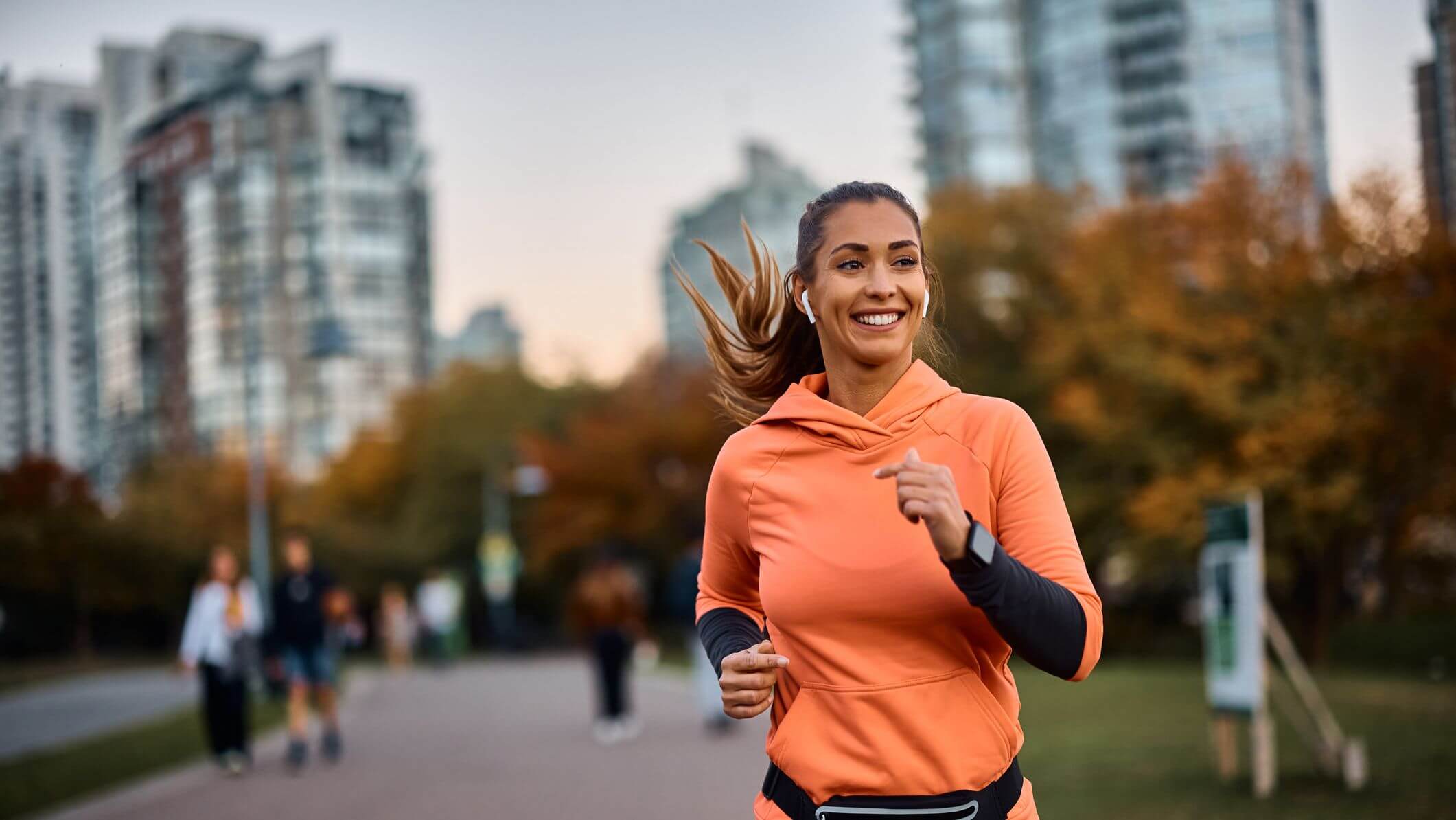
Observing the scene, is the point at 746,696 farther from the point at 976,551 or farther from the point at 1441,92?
the point at 1441,92

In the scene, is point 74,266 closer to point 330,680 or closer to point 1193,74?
point 330,680

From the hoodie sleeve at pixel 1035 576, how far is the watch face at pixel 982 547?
0.02m

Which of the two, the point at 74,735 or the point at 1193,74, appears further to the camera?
the point at 1193,74

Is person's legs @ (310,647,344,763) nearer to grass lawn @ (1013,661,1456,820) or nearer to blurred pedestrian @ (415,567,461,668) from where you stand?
grass lawn @ (1013,661,1456,820)

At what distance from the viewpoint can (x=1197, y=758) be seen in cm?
1225

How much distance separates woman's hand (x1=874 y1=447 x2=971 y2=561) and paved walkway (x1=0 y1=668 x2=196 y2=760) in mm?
16116

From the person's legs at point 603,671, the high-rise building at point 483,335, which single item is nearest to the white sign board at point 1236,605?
the person's legs at point 603,671

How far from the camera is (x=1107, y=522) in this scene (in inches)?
1362

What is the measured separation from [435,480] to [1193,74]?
177 ft

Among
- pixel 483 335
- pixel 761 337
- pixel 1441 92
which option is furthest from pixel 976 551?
pixel 483 335

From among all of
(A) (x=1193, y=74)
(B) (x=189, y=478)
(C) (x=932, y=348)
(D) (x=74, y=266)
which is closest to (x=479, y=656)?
(B) (x=189, y=478)

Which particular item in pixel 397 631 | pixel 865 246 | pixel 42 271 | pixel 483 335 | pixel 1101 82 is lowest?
pixel 397 631

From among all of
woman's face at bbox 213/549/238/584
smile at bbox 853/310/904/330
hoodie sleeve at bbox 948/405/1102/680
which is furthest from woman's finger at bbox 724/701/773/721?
woman's face at bbox 213/549/238/584

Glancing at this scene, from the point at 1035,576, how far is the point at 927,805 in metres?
0.46
